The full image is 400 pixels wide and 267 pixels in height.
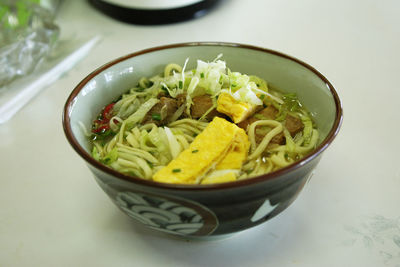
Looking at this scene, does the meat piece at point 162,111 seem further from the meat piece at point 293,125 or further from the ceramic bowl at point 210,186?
the meat piece at point 293,125

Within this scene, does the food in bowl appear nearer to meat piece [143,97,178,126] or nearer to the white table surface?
meat piece [143,97,178,126]

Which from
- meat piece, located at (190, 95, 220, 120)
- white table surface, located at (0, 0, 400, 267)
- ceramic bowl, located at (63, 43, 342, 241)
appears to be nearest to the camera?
ceramic bowl, located at (63, 43, 342, 241)

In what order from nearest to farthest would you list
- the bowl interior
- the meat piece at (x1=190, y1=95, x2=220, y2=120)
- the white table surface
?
the white table surface, the bowl interior, the meat piece at (x1=190, y1=95, x2=220, y2=120)

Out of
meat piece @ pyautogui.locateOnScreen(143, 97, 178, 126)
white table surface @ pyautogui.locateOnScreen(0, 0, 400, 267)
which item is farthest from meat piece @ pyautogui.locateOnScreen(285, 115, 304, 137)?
meat piece @ pyautogui.locateOnScreen(143, 97, 178, 126)

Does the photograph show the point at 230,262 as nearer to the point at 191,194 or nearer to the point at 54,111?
the point at 191,194

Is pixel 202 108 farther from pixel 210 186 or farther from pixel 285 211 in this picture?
pixel 210 186

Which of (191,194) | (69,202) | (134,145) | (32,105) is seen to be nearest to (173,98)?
(134,145)
